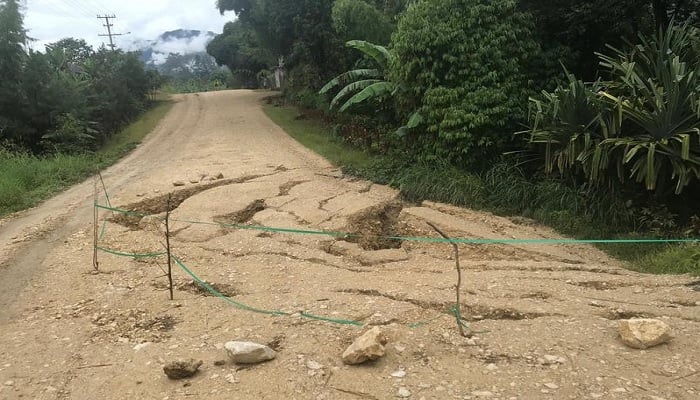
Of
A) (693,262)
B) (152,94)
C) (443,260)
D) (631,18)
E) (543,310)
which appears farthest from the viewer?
(152,94)

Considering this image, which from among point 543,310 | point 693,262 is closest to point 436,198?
point 693,262

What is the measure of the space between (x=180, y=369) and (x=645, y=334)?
2951mm

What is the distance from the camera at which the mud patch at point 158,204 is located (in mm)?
7629

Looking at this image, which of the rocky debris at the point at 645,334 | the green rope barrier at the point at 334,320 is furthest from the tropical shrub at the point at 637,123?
the green rope barrier at the point at 334,320

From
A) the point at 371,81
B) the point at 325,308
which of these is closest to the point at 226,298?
the point at 325,308

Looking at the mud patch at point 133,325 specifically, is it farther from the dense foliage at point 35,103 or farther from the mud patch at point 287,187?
the dense foliage at point 35,103

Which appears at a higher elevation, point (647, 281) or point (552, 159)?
point (552, 159)

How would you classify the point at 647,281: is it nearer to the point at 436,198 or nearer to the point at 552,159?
the point at 552,159

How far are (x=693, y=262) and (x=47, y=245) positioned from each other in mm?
7533

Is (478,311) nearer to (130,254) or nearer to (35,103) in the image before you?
(130,254)

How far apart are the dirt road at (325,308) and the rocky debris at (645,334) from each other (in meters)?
0.06

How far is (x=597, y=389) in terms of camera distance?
2.89 metres

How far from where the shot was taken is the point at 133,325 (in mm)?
4262

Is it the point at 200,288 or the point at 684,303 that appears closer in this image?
the point at 684,303
